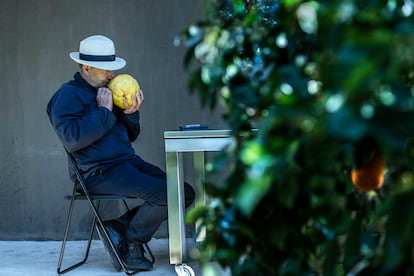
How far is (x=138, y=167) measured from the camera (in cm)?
500

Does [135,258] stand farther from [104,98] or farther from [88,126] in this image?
[104,98]

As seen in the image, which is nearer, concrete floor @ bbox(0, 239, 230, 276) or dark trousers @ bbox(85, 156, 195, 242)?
dark trousers @ bbox(85, 156, 195, 242)

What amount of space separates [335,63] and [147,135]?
4539mm

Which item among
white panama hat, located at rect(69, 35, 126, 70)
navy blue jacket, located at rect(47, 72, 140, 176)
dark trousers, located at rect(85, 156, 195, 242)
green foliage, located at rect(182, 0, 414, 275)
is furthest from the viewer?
white panama hat, located at rect(69, 35, 126, 70)

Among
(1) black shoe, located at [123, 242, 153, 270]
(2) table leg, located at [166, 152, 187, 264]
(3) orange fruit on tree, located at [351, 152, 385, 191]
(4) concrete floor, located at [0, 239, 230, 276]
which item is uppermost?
(3) orange fruit on tree, located at [351, 152, 385, 191]

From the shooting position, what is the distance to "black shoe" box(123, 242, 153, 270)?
478 centimetres

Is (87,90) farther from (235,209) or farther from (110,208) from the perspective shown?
(235,209)

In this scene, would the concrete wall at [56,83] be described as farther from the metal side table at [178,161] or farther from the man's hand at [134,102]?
the metal side table at [178,161]

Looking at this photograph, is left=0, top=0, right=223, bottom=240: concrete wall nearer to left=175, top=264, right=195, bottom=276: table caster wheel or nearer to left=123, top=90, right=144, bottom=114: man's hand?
left=123, top=90, right=144, bottom=114: man's hand

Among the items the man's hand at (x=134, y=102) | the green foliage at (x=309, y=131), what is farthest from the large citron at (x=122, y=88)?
the green foliage at (x=309, y=131)

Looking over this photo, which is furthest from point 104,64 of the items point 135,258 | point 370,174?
point 370,174

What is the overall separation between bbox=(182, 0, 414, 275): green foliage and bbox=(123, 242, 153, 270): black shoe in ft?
9.80

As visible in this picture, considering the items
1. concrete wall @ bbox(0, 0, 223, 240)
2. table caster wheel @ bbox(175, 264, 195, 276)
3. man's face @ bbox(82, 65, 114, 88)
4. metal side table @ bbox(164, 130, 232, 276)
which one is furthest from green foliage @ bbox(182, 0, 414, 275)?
concrete wall @ bbox(0, 0, 223, 240)

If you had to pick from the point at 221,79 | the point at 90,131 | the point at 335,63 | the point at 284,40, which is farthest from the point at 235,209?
the point at 90,131
